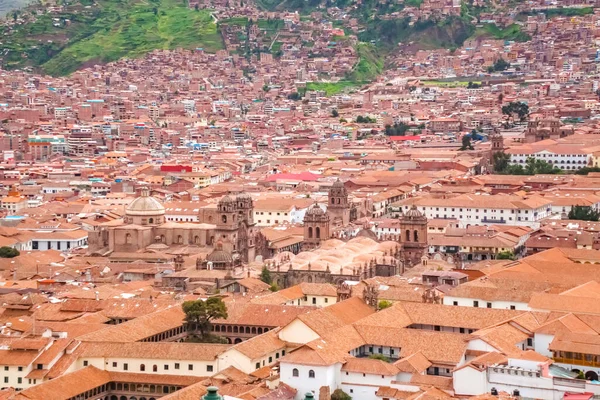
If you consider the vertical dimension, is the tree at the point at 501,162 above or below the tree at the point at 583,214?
below

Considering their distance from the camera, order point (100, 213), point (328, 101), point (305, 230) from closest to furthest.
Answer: point (305, 230)
point (100, 213)
point (328, 101)

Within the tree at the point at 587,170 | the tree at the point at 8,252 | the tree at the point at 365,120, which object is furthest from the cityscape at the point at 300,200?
the tree at the point at 587,170

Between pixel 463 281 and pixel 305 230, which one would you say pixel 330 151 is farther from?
pixel 463 281

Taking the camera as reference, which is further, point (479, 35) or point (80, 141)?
point (479, 35)

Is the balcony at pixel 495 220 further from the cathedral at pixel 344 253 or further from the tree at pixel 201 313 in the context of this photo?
the tree at pixel 201 313

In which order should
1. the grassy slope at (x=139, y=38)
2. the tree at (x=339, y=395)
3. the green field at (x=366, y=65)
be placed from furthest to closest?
1. the grassy slope at (x=139, y=38)
2. the green field at (x=366, y=65)
3. the tree at (x=339, y=395)

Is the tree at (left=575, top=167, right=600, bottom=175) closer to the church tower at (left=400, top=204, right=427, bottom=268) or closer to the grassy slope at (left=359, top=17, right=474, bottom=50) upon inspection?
the church tower at (left=400, top=204, right=427, bottom=268)

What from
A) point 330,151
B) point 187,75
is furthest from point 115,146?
point 187,75

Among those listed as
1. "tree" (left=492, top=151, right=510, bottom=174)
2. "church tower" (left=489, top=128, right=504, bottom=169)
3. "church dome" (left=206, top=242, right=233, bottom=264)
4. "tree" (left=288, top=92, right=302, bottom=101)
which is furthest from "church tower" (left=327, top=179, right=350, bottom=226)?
"tree" (left=288, top=92, right=302, bottom=101)

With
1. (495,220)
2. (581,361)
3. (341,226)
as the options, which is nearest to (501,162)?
(495,220)
